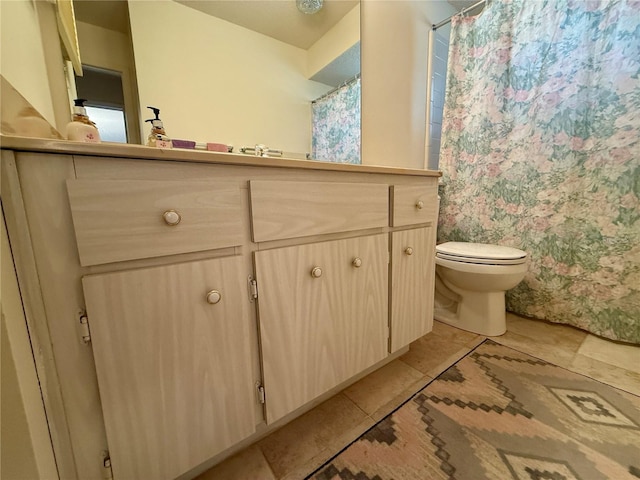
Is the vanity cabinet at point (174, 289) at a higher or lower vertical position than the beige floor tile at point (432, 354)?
higher

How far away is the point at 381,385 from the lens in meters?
1.01

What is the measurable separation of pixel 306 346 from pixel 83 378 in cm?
48

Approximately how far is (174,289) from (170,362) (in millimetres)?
157

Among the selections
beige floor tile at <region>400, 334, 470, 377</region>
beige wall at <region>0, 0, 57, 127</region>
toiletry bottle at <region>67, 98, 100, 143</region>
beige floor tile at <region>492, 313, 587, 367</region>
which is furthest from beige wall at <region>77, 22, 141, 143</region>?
beige floor tile at <region>492, 313, 587, 367</region>

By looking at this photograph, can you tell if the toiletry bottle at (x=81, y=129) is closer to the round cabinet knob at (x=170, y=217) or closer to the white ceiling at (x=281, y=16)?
the round cabinet knob at (x=170, y=217)

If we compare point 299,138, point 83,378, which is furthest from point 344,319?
point 299,138

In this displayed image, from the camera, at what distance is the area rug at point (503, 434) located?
68cm

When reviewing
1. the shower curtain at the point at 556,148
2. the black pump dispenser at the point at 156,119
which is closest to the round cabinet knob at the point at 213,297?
the black pump dispenser at the point at 156,119

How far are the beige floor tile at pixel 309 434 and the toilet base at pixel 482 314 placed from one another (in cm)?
87

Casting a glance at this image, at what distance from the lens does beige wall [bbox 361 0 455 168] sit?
130 cm

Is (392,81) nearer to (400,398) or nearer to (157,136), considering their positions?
(157,136)

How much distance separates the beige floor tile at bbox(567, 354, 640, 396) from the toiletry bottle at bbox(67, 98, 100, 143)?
1926 millimetres

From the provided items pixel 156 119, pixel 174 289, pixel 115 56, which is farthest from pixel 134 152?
pixel 115 56

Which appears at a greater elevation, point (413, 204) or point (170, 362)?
point (413, 204)
